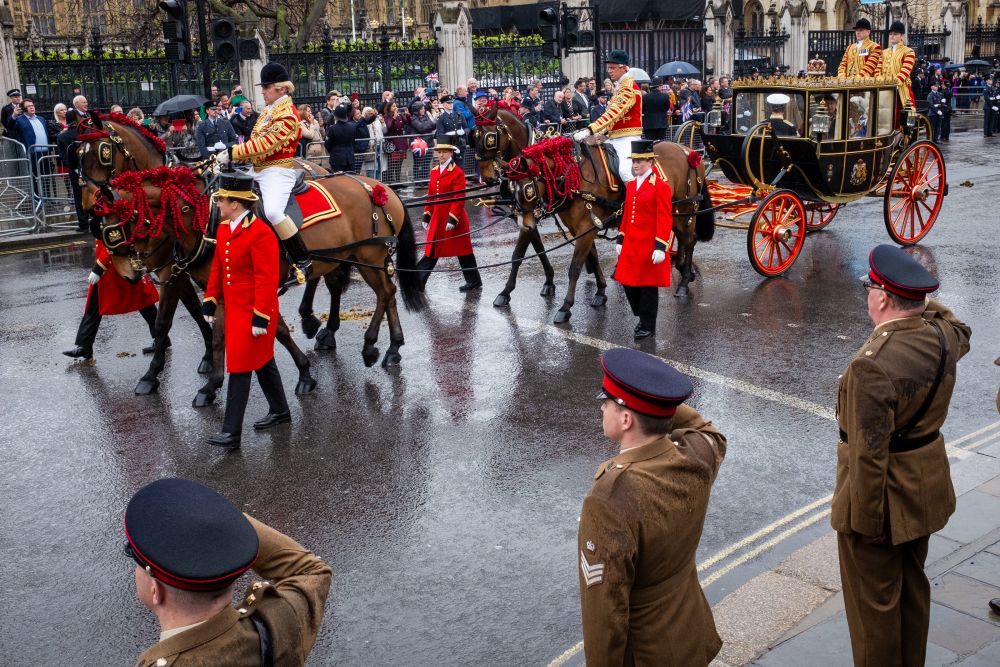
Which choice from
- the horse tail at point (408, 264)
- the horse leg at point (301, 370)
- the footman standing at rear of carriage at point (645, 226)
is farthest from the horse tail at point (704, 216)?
the horse leg at point (301, 370)

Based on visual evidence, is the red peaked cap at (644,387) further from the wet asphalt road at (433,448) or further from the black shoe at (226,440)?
the black shoe at (226,440)

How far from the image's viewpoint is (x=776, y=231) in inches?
485

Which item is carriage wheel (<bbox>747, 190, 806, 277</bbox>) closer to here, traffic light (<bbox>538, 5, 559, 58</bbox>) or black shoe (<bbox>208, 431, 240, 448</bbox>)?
black shoe (<bbox>208, 431, 240, 448</bbox>)

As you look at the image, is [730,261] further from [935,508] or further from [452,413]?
[935,508]

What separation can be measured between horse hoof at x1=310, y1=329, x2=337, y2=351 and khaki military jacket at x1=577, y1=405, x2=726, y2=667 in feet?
22.9

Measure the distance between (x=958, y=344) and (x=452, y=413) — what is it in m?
4.56

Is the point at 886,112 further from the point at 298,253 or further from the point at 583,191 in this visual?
the point at 298,253

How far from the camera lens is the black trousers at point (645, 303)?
10.1 metres

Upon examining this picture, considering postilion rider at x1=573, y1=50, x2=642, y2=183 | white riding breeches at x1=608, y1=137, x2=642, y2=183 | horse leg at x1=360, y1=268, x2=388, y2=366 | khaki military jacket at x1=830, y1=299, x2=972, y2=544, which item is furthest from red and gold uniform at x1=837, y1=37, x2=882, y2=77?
khaki military jacket at x1=830, y1=299, x2=972, y2=544

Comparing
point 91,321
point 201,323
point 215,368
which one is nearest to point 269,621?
point 215,368

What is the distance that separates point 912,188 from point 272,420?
936 centimetres

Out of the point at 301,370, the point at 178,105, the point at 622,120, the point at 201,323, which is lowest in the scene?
the point at 301,370

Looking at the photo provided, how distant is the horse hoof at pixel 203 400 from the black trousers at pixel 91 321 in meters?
1.19

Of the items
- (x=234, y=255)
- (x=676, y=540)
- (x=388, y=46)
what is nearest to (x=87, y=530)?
(x=234, y=255)
